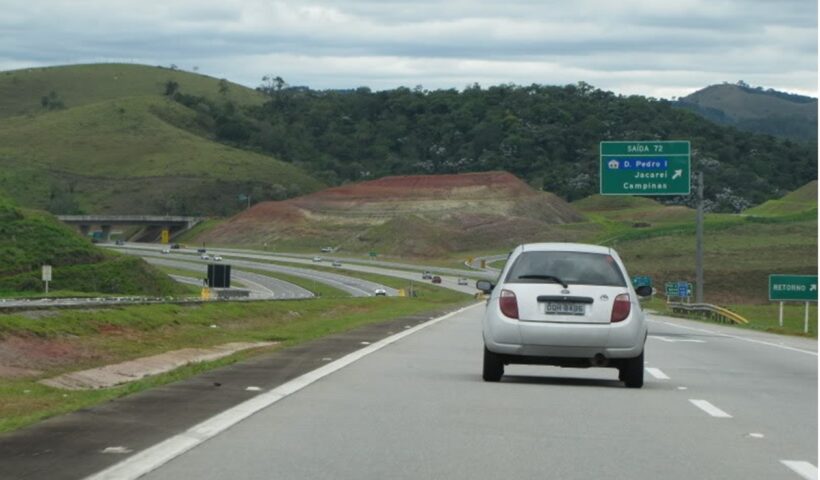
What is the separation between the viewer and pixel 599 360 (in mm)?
17672

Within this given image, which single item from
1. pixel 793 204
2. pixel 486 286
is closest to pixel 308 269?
pixel 793 204

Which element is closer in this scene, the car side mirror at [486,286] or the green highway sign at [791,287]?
the car side mirror at [486,286]

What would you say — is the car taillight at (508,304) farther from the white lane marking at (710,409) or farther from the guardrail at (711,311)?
the guardrail at (711,311)

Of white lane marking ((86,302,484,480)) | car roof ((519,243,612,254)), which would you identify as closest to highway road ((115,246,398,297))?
car roof ((519,243,612,254))

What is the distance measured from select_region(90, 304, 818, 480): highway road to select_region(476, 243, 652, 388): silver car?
0.37 metres

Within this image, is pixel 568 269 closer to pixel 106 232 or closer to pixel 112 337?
pixel 112 337

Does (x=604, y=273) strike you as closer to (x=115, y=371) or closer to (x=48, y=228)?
(x=115, y=371)

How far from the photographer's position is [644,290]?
64.6 ft

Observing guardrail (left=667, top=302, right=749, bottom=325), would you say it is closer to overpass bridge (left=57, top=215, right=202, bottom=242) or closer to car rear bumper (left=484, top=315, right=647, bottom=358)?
car rear bumper (left=484, top=315, right=647, bottom=358)

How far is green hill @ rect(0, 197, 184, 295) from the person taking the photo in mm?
92312

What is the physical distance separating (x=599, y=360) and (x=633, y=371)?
0.42 meters

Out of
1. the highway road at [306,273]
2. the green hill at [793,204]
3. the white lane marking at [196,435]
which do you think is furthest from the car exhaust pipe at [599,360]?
the green hill at [793,204]

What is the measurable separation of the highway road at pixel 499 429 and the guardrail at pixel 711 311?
40407 millimetres

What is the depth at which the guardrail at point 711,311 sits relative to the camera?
2393 inches
